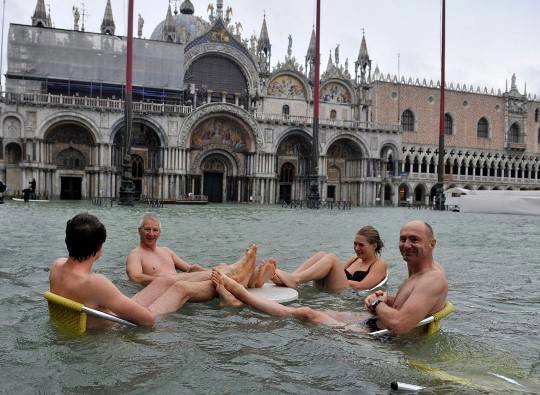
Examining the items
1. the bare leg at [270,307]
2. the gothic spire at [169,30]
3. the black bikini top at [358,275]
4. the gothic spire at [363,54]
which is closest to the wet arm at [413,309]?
the bare leg at [270,307]

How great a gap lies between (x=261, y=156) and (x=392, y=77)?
19360 mm

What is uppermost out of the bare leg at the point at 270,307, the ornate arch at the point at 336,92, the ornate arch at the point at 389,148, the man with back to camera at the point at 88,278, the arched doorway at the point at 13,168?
the ornate arch at the point at 336,92

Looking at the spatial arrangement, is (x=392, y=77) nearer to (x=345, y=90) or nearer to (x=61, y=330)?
(x=345, y=90)

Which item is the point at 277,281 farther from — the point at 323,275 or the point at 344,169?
the point at 344,169

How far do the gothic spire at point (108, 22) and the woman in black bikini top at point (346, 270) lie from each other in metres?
48.3

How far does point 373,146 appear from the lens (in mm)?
46562

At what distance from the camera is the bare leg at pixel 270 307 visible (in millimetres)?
5152

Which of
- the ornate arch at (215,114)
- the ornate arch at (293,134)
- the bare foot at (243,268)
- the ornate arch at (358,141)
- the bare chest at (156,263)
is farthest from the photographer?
the ornate arch at (358,141)

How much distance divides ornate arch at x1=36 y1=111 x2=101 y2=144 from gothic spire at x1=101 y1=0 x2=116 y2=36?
15.7 meters

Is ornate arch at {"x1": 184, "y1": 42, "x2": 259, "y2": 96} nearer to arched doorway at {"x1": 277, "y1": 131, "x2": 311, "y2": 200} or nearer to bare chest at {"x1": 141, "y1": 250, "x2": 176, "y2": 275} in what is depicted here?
arched doorway at {"x1": 277, "y1": 131, "x2": 311, "y2": 200}

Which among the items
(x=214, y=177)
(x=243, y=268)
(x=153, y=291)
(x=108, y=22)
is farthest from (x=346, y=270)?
(x=108, y=22)

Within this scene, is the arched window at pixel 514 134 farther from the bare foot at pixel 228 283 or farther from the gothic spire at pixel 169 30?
the bare foot at pixel 228 283

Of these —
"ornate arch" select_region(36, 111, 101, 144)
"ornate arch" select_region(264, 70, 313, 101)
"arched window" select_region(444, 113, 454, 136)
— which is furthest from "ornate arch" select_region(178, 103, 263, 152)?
"arched window" select_region(444, 113, 454, 136)

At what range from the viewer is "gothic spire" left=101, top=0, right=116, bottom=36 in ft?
165
